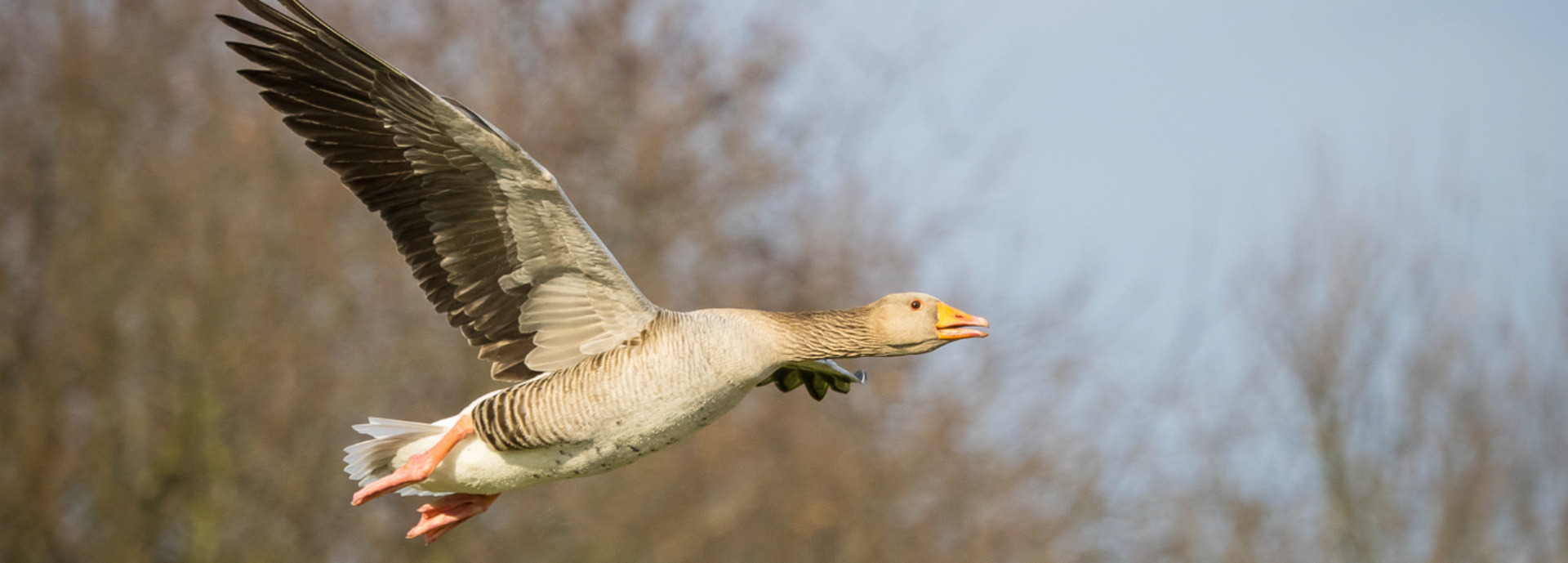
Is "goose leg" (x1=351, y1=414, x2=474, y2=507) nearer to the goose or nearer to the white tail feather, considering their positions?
the goose

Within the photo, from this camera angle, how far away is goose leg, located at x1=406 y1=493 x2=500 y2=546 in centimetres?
739

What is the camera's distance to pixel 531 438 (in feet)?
21.8

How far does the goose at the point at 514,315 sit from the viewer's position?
6520 mm

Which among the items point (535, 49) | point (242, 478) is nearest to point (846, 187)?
point (535, 49)

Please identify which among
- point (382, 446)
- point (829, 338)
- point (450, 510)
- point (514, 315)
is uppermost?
point (514, 315)

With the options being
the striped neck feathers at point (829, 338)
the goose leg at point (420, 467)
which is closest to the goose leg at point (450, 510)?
the goose leg at point (420, 467)

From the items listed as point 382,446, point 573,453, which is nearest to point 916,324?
point 573,453

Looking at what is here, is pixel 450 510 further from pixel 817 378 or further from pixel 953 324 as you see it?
pixel 953 324

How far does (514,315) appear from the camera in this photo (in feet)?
23.8

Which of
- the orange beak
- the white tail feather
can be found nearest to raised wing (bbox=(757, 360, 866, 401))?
the orange beak

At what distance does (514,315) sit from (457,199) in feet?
2.24

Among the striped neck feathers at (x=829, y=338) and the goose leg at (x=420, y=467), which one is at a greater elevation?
the striped neck feathers at (x=829, y=338)

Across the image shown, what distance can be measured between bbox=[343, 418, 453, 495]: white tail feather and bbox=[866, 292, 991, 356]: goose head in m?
2.29

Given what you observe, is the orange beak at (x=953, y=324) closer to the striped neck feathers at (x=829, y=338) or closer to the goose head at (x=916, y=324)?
the goose head at (x=916, y=324)
